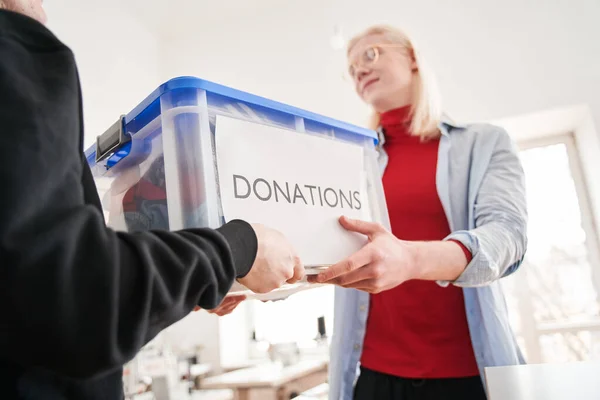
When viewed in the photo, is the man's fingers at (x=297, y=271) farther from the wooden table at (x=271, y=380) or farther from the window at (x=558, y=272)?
the window at (x=558, y=272)

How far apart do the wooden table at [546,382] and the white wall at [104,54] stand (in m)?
1.78

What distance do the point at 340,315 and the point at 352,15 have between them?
6.23ft

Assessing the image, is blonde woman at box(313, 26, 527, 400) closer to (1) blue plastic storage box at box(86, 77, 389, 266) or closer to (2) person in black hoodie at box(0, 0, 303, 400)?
(1) blue plastic storage box at box(86, 77, 389, 266)

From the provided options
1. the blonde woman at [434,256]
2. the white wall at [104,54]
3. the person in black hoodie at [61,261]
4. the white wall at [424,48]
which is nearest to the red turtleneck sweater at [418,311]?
the blonde woman at [434,256]

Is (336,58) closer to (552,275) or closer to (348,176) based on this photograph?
(552,275)

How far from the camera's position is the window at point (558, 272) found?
2172mm

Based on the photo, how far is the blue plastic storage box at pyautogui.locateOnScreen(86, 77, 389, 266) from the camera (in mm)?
513

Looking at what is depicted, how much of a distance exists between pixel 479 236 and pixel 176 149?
51cm

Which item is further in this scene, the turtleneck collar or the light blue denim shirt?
the turtleneck collar

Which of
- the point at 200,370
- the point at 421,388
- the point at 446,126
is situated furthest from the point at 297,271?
the point at 200,370

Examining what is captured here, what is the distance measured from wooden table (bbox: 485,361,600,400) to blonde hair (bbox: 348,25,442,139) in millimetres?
547

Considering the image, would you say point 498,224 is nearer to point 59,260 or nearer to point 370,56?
point 370,56

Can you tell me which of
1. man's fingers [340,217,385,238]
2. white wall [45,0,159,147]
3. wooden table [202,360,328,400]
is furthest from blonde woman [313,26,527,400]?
white wall [45,0,159,147]

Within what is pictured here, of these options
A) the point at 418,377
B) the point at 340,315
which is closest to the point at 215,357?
the point at 340,315
